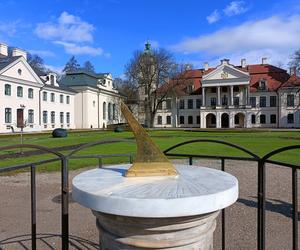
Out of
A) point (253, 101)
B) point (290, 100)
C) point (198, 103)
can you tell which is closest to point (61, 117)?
point (198, 103)

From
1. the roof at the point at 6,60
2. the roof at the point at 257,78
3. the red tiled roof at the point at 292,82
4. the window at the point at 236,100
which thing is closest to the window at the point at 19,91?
the roof at the point at 6,60

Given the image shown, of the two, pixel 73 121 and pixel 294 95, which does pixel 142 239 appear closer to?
pixel 73 121

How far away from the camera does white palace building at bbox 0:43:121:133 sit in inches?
1571

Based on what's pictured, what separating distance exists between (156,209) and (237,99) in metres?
64.6

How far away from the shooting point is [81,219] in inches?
244

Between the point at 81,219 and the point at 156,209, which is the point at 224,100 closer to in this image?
the point at 81,219

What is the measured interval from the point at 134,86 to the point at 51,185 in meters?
45.2

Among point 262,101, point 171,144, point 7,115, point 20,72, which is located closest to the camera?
point 171,144

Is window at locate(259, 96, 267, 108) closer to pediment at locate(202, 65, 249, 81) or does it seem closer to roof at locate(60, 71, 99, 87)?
pediment at locate(202, 65, 249, 81)

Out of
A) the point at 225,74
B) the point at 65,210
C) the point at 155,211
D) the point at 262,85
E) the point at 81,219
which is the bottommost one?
the point at 81,219

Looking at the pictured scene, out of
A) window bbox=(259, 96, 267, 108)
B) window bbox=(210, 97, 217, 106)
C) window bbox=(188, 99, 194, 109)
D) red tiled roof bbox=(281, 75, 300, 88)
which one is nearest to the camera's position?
red tiled roof bbox=(281, 75, 300, 88)

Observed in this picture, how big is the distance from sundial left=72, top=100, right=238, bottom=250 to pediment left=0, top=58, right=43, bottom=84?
39.9m

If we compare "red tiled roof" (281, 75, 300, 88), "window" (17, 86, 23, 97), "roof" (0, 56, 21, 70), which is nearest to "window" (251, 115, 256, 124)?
"red tiled roof" (281, 75, 300, 88)

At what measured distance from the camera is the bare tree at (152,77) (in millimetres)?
54625
